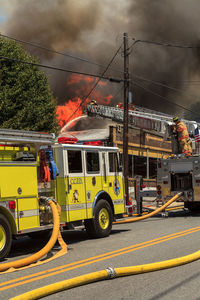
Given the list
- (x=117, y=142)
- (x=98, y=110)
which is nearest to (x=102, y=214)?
(x=117, y=142)

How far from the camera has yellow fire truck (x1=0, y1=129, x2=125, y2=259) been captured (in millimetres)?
8258

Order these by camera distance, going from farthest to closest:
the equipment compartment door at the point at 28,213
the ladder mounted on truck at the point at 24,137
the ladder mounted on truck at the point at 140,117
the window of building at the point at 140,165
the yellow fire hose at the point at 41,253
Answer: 1. the window of building at the point at 140,165
2. the ladder mounted on truck at the point at 140,117
3. the equipment compartment door at the point at 28,213
4. the ladder mounted on truck at the point at 24,137
5. the yellow fire hose at the point at 41,253

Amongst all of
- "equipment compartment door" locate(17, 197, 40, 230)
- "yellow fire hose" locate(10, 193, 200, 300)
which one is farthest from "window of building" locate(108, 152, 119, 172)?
"yellow fire hose" locate(10, 193, 200, 300)

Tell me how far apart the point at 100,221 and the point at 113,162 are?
175 cm

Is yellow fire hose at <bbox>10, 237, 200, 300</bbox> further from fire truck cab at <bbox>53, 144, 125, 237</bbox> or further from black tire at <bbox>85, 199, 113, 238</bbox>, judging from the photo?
black tire at <bbox>85, 199, 113, 238</bbox>

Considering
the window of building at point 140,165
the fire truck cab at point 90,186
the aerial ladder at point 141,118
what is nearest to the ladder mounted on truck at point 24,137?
the fire truck cab at point 90,186

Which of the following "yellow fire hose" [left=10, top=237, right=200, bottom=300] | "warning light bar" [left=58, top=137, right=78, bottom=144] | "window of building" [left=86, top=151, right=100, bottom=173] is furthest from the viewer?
"window of building" [left=86, top=151, right=100, bottom=173]

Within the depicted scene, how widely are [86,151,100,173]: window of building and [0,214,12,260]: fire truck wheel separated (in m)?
3.10

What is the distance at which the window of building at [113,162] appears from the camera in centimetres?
1147

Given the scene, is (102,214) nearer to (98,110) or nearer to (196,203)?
(196,203)

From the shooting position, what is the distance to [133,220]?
44.6 ft

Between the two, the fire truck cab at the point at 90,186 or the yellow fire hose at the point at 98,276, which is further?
the fire truck cab at the point at 90,186

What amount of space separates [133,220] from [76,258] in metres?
5.84

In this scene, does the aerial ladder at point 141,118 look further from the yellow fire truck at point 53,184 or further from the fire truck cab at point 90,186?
the yellow fire truck at point 53,184
